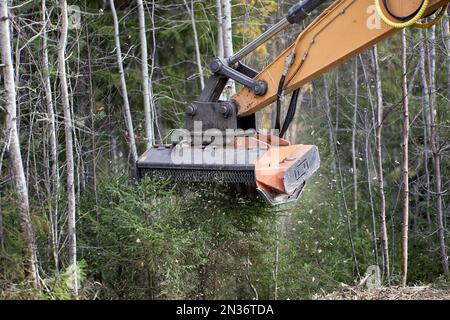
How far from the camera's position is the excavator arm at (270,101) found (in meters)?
6.50

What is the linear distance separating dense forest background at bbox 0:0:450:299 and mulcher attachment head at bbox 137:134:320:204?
321 millimetres

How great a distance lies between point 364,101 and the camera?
55.4 feet

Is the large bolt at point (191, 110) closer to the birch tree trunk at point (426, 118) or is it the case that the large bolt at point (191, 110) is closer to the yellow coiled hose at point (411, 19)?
the yellow coiled hose at point (411, 19)

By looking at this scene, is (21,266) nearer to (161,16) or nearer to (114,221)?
(114,221)

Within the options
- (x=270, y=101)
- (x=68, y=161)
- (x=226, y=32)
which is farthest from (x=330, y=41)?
(x=226, y=32)

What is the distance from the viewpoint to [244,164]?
6.82 metres

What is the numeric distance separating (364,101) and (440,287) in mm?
8280


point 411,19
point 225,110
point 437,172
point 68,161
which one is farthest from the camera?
point 437,172

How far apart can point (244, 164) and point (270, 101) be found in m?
0.82

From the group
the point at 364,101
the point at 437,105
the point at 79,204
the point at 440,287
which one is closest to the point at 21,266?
the point at 79,204

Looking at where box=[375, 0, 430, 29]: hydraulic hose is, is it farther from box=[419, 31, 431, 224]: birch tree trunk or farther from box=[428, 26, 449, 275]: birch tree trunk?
box=[419, 31, 431, 224]: birch tree trunk

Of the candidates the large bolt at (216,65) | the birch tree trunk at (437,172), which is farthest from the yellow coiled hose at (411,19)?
the birch tree trunk at (437,172)

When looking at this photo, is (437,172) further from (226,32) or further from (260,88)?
(260,88)

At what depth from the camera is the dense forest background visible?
7602mm
